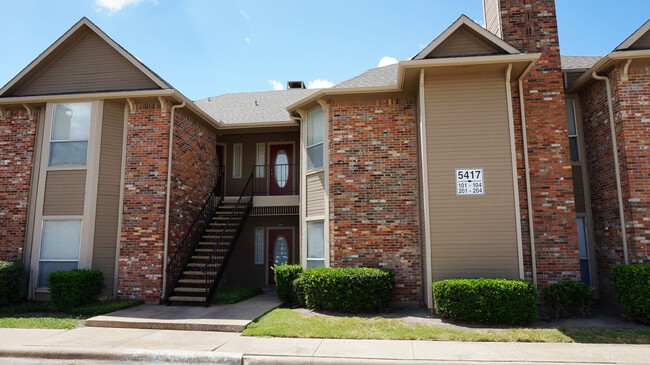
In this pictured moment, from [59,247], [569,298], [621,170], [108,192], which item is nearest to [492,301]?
[569,298]

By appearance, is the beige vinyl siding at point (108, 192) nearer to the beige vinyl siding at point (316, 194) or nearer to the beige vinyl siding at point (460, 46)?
the beige vinyl siding at point (316, 194)

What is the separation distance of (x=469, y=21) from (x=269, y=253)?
971 centimetres

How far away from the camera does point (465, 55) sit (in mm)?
9391

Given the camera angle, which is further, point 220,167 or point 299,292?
point 220,167

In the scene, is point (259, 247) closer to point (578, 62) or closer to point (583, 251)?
point (583, 251)

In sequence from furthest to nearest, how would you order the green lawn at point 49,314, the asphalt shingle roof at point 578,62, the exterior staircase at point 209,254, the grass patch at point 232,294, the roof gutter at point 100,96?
the asphalt shingle roof at point 578,62 → the roof gutter at point 100,96 → the grass patch at point 232,294 → the exterior staircase at point 209,254 → the green lawn at point 49,314

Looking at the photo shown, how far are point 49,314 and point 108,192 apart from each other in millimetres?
3196

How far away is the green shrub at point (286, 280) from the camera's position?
10359 millimetres

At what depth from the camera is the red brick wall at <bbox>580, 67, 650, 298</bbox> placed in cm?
879

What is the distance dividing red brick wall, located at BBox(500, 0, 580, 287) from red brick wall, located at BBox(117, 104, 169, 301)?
915cm

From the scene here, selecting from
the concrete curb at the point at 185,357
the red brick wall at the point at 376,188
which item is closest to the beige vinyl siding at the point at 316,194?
the red brick wall at the point at 376,188

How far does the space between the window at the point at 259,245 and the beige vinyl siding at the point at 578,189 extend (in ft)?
32.5

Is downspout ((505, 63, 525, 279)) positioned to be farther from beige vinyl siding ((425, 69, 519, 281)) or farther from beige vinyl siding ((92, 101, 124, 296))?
beige vinyl siding ((92, 101, 124, 296))

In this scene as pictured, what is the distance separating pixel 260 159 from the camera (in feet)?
47.6
